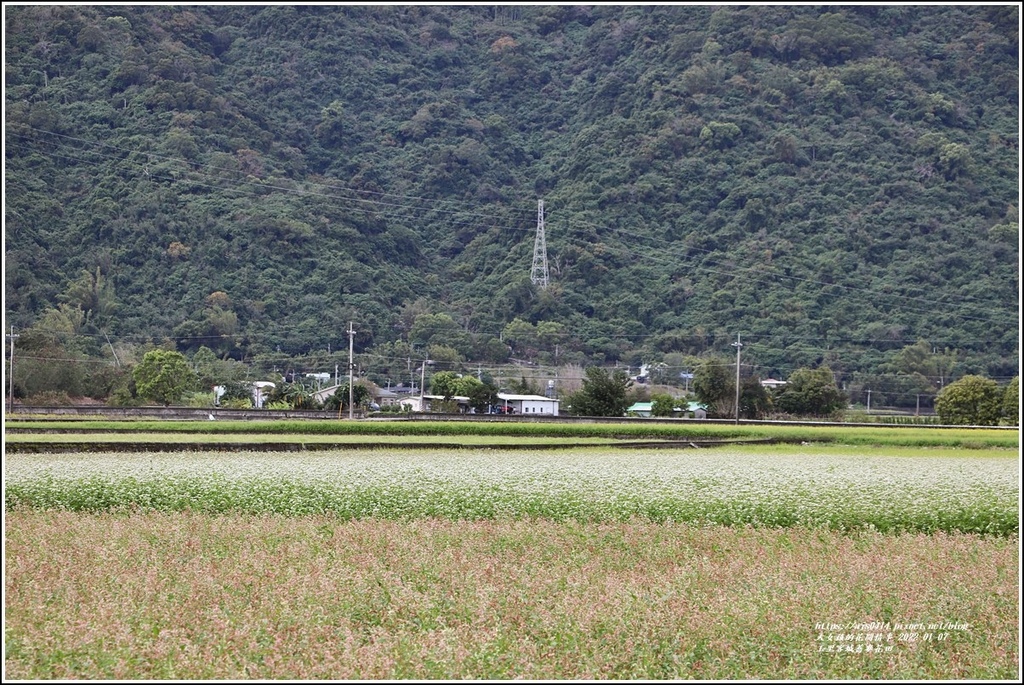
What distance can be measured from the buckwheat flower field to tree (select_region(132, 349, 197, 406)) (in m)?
39.5

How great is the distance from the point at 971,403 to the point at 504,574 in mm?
45806

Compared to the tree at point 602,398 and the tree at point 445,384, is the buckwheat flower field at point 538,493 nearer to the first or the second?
the tree at point 602,398

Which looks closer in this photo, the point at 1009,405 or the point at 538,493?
the point at 538,493

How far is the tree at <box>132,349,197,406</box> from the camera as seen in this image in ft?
191

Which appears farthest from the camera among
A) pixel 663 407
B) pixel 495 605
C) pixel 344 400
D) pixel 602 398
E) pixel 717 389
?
pixel 717 389

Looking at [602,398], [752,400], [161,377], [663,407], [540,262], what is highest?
[540,262]

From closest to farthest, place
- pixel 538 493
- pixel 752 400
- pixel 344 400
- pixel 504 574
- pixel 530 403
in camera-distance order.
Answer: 1. pixel 504 574
2. pixel 538 493
3. pixel 344 400
4. pixel 752 400
5. pixel 530 403

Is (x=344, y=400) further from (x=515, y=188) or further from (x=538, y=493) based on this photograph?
(x=515, y=188)

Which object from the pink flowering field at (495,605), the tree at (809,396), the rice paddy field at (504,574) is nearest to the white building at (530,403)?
the tree at (809,396)

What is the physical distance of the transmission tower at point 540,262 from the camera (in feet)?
362

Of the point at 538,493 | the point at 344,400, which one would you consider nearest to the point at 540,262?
the point at 344,400

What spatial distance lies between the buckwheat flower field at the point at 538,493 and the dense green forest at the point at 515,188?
4415 centimetres

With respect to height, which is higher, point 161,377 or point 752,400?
point 161,377

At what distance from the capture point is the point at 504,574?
1030 centimetres
